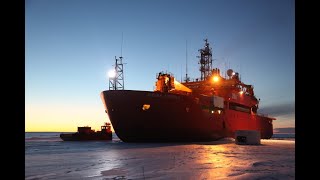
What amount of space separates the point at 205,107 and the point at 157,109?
8034 mm

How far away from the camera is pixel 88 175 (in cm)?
958
